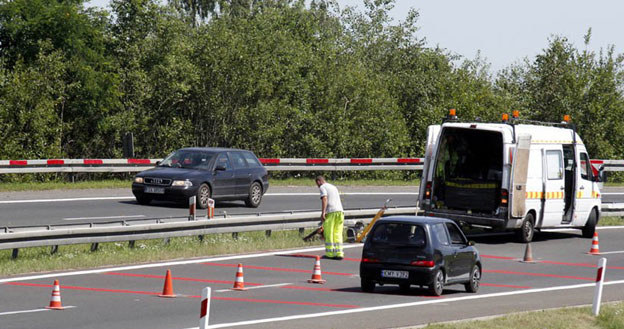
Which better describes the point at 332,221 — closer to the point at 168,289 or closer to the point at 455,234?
the point at 455,234

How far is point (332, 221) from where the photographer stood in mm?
20438

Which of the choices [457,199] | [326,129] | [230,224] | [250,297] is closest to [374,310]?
[250,297]

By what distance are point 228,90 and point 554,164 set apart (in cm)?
2064

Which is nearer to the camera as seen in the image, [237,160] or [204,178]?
[204,178]

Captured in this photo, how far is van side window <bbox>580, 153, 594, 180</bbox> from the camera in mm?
26516

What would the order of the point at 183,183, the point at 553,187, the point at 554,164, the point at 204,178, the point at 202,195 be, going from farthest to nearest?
the point at 204,178 → the point at 202,195 → the point at 183,183 → the point at 554,164 → the point at 553,187

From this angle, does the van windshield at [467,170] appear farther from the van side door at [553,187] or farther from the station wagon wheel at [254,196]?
the station wagon wheel at [254,196]

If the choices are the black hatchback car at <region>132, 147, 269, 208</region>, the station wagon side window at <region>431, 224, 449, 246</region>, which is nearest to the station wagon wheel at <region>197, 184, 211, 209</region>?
the black hatchback car at <region>132, 147, 269, 208</region>

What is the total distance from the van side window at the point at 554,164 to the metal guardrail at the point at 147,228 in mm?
3651

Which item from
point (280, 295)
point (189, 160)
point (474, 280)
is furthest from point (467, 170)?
point (280, 295)

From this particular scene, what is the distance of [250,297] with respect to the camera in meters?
15.5

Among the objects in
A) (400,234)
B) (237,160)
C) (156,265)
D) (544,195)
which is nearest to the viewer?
(400,234)

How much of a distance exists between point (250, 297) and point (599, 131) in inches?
1515

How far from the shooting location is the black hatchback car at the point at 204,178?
2727 cm
